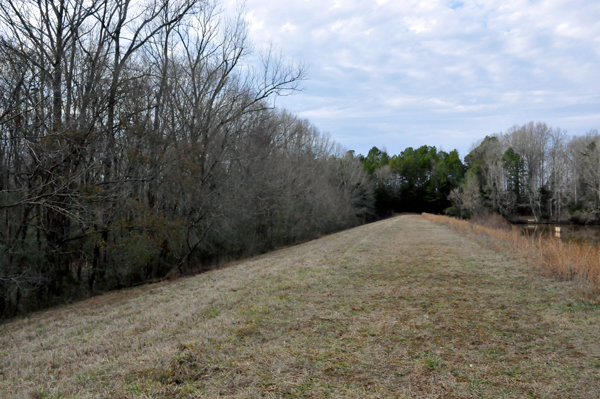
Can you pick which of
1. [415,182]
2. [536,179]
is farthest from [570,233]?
[415,182]

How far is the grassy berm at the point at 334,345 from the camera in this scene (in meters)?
3.59

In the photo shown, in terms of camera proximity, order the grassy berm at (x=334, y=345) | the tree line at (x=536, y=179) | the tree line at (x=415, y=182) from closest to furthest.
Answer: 1. the grassy berm at (x=334, y=345)
2. the tree line at (x=536, y=179)
3. the tree line at (x=415, y=182)

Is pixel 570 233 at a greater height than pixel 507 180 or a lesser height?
Answer: lesser

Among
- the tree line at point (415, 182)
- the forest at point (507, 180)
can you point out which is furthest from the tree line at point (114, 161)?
the tree line at point (415, 182)

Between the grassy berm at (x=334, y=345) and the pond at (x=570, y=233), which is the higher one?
the grassy berm at (x=334, y=345)

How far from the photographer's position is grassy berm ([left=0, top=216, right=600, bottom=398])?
3588mm

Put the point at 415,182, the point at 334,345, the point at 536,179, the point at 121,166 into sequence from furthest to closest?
the point at 415,182
the point at 536,179
the point at 121,166
the point at 334,345

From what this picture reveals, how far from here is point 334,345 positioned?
14.9ft

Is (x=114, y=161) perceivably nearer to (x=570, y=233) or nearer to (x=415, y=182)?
(x=570, y=233)

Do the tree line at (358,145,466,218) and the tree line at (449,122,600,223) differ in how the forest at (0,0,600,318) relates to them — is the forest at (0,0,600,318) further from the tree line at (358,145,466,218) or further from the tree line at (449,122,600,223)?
the tree line at (358,145,466,218)

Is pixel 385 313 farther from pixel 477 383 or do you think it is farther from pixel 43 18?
pixel 43 18

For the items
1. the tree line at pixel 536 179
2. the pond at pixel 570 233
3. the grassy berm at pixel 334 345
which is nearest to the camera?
the grassy berm at pixel 334 345

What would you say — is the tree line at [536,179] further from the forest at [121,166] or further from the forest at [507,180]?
the forest at [121,166]

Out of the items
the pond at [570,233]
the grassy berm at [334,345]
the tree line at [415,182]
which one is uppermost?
the tree line at [415,182]
